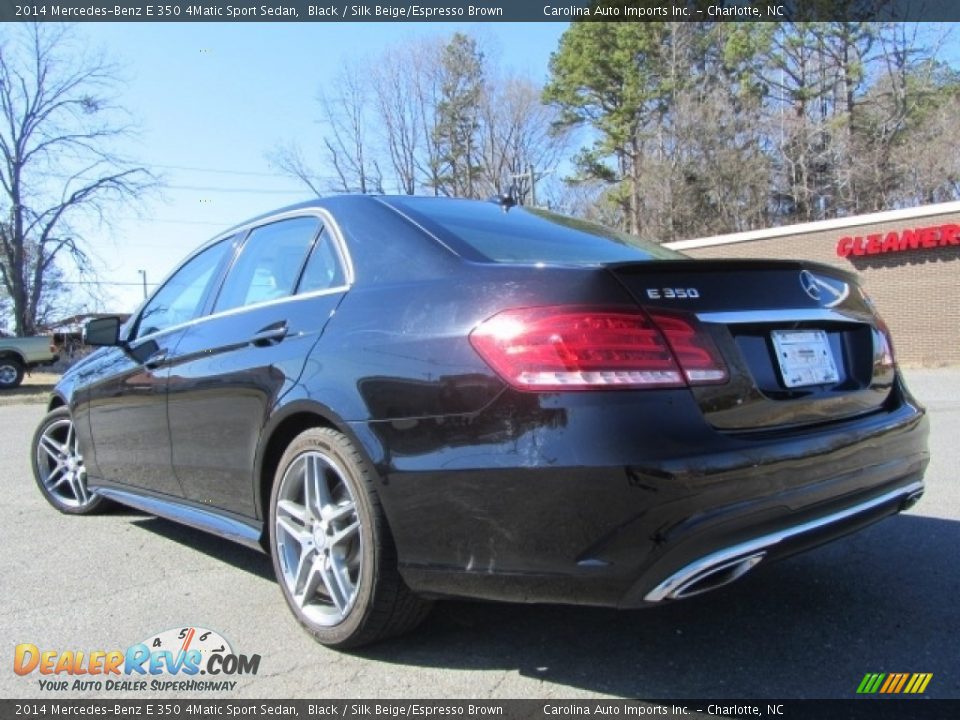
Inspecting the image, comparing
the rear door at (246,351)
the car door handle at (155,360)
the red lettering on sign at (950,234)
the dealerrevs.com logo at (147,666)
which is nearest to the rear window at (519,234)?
the rear door at (246,351)

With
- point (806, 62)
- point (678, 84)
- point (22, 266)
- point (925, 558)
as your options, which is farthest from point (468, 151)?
point (925, 558)

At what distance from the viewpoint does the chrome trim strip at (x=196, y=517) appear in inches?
123

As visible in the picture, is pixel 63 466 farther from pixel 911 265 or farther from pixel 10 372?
pixel 911 265

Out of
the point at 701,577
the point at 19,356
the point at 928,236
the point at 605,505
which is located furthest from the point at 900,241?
the point at 19,356

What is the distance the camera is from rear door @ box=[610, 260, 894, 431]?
88.7 inches

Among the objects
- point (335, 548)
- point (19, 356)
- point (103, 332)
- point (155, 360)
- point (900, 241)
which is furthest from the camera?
point (19, 356)

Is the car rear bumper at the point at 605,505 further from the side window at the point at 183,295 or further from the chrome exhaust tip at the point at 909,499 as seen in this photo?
the side window at the point at 183,295

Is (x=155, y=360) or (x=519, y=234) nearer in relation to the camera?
(x=519, y=234)

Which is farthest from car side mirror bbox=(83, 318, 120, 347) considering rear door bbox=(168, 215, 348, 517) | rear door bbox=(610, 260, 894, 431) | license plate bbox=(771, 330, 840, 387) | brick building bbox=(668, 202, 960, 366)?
brick building bbox=(668, 202, 960, 366)

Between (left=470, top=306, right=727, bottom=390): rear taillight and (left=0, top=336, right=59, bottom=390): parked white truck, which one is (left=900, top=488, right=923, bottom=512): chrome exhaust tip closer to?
(left=470, top=306, right=727, bottom=390): rear taillight

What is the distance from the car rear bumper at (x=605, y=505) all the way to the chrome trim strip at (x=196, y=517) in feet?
3.19

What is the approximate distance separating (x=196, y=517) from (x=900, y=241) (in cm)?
2113

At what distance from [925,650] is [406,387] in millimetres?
1939

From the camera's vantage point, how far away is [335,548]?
2723mm
